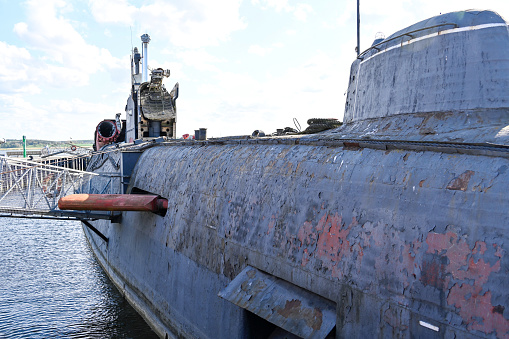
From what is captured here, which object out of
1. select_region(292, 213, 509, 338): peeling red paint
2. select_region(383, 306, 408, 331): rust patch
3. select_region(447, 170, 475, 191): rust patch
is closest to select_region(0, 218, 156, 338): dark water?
select_region(292, 213, 509, 338): peeling red paint

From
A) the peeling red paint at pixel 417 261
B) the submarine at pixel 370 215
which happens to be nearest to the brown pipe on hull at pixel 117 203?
the submarine at pixel 370 215

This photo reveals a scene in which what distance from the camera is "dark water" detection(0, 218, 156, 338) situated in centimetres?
1545

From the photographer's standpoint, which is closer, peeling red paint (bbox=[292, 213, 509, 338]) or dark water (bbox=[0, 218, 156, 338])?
peeling red paint (bbox=[292, 213, 509, 338])

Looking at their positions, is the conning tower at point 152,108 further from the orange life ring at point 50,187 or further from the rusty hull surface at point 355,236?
the rusty hull surface at point 355,236

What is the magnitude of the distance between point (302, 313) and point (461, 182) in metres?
3.53

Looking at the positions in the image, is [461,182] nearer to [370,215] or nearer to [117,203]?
[370,215]

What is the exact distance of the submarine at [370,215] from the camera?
19.5 ft

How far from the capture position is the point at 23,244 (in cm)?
2733

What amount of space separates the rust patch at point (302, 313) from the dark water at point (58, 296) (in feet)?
26.6

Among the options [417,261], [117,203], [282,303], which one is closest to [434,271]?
[417,261]

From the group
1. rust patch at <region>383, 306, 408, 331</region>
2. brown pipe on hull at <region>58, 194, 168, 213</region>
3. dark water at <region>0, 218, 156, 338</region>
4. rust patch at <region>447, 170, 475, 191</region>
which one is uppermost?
rust patch at <region>447, 170, 475, 191</region>

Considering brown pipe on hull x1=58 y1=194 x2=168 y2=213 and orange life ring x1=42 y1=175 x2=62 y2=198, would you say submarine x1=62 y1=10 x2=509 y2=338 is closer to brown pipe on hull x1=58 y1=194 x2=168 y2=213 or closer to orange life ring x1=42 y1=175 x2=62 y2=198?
brown pipe on hull x1=58 y1=194 x2=168 y2=213

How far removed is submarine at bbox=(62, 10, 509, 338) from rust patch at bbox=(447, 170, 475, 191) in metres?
0.02

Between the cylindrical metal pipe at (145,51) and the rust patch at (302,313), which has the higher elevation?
the cylindrical metal pipe at (145,51)
